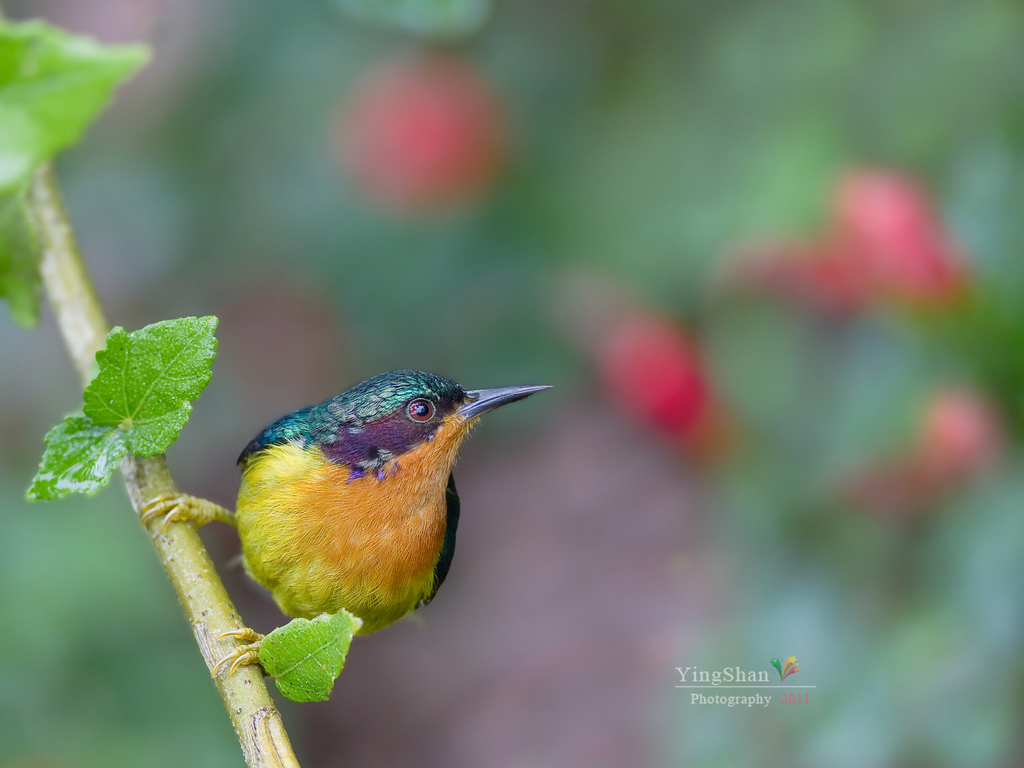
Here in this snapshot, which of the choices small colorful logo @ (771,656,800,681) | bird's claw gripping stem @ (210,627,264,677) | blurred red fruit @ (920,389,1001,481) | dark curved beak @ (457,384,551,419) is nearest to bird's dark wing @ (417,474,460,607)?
dark curved beak @ (457,384,551,419)

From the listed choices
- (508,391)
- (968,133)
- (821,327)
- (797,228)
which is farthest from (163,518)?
(968,133)

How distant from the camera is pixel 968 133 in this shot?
412cm

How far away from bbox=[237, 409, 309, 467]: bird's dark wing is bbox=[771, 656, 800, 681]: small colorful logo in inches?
66.6

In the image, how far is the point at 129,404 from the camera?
56.1 inches

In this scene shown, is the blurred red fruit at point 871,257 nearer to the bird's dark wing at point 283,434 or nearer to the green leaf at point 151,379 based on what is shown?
the bird's dark wing at point 283,434

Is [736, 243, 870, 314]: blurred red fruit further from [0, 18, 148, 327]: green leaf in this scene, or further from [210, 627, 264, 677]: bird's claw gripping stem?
[0, 18, 148, 327]: green leaf

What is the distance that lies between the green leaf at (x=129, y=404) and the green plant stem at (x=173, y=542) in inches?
11.9

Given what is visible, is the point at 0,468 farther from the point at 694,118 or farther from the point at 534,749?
the point at 694,118

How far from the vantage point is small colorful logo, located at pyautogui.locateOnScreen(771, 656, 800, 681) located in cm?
322

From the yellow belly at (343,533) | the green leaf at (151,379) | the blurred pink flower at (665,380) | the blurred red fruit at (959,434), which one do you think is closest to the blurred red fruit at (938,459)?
the blurred red fruit at (959,434)

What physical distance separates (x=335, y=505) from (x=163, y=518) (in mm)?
723

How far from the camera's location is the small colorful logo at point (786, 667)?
322 cm

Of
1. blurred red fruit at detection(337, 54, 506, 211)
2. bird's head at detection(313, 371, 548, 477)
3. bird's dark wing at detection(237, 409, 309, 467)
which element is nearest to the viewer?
bird's head at detection(313, 371, 548, 477)

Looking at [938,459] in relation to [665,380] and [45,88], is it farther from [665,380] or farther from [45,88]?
[45,88]
